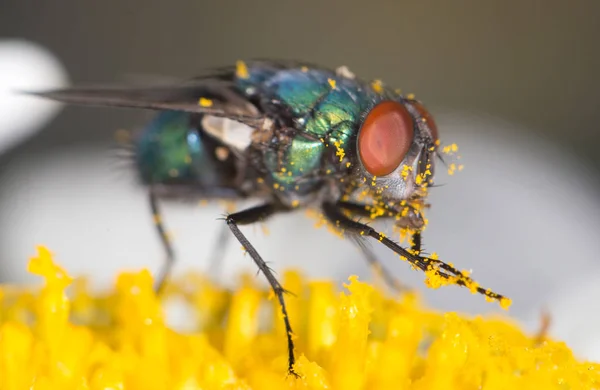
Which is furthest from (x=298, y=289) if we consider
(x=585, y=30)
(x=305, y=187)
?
(x=585, y=30)

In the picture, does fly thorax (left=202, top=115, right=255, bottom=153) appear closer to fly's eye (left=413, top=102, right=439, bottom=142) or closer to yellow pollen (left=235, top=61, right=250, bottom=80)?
yellow pollen (left=235, top=61, right=250, bottom=80)

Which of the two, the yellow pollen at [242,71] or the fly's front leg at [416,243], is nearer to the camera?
the fly's front leg at [416,243]

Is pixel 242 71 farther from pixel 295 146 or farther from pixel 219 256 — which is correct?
pixel 219 256

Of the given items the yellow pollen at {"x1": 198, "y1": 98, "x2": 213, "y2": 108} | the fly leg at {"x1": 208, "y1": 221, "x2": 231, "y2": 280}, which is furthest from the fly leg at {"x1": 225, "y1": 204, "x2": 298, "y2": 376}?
the fly leg at {"x1": 208, "y1": 221, "x2": 231, "y2": 280}

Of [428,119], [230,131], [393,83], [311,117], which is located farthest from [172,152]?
[393,83]

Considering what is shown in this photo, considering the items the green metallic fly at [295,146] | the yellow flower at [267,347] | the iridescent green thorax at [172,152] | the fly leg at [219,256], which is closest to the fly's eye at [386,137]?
the green metallic fly at [295,146]

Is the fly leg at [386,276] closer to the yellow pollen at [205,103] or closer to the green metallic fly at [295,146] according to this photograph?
the green metallic fly at [295,146]
